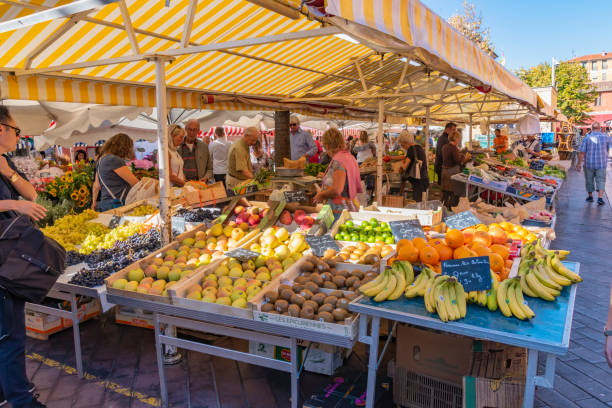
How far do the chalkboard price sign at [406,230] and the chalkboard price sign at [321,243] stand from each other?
1.72 feet

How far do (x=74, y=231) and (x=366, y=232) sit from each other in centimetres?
301

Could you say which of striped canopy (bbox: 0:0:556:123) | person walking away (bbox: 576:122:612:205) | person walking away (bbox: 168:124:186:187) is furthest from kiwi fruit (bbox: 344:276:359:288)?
person walking away (bbox: 576:122:612:205)

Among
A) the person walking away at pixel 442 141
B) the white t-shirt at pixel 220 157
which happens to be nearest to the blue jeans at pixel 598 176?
the person walking away at pixel 442 141

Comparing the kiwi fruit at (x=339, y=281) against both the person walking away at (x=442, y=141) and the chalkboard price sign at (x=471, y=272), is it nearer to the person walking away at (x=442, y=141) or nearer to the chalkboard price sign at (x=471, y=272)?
the chalkboard price sign at (x=471, y=272)

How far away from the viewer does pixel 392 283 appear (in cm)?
255

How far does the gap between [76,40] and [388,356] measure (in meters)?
4.48

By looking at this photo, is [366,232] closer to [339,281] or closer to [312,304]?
[339,281]

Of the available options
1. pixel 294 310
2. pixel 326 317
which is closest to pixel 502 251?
pixel 326 317

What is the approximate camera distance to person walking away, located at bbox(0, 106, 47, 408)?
2.67 metres

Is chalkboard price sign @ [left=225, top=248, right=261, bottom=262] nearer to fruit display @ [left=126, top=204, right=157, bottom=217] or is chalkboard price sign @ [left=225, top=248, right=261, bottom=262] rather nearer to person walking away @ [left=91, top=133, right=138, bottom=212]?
fruit display @ [left=126, top=204, right=157, bottom=217]

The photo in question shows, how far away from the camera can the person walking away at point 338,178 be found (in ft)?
15.3

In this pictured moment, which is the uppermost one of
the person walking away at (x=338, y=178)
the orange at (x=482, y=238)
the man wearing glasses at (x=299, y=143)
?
the man wearing glasses at (x=299, y=143)

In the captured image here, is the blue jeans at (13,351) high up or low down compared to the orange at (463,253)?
down

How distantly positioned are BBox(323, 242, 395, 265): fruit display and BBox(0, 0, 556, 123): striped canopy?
154 centimetres
